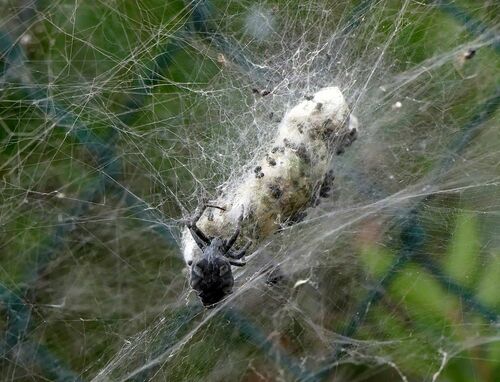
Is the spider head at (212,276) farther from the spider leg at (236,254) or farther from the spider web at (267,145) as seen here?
the spider web at (267,145)

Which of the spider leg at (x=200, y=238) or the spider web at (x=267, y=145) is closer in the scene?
the spider leg at (x=200, y=238)

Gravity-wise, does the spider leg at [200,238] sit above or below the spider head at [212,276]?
above

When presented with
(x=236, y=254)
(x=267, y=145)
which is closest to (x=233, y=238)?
(x=236, y=254)

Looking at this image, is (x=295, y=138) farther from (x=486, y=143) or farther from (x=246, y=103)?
(x=486, y=143)

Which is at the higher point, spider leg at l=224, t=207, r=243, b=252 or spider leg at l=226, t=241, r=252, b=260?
spider leg at l=224, t=207, r=243, b=252

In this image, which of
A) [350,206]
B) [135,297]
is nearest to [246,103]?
[350,206]

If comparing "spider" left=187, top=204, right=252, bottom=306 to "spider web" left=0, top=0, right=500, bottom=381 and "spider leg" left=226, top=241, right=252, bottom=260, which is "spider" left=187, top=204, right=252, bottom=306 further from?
"spider web" left=0, top=0, right=500, bottom=381

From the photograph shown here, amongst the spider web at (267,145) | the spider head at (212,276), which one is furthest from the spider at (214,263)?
the spider web at (267,145)

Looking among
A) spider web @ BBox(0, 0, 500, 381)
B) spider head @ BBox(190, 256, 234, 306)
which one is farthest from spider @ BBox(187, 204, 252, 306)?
spider web @ BBox(0, 0, 500, 381)
